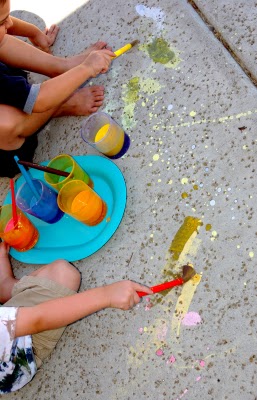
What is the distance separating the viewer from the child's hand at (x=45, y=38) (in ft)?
7.57

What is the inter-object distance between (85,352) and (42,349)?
0.17m

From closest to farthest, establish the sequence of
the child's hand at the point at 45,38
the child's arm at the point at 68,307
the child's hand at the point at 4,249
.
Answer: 1. the child's arm at the point at 68,307
2. the child's hand at the point at 4,249
3. the child's hand at the point at 45,38

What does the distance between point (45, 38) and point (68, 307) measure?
1.43 meters

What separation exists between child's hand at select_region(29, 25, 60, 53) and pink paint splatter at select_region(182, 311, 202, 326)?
1493 mm

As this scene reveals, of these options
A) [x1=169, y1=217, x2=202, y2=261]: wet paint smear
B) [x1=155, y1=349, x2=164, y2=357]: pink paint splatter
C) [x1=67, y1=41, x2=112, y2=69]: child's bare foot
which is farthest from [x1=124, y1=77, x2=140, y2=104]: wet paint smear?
[x1=155, y1=349, x2=164, y2=357]: pink paint splatter

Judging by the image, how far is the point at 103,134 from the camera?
1.93 m

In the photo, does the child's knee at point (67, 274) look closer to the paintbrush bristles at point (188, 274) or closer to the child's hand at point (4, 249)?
the child's hand at point (4, 249)

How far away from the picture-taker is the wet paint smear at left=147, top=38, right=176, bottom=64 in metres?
2.05

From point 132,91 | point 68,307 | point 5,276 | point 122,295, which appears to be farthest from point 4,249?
point 132,91

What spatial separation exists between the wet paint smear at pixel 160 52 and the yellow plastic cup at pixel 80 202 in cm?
70

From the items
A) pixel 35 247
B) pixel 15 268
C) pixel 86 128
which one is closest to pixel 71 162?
pixel 86 128

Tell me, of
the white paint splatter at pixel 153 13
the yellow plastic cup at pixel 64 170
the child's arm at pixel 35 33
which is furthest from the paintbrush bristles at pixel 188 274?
the child's arm at pixel 35 33

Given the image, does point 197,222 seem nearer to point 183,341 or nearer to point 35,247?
point 183,341

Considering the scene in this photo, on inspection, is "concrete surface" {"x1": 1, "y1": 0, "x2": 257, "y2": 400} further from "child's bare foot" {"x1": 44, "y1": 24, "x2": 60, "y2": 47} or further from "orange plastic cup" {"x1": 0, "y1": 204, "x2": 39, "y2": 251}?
"child's bare foot" {"x1": 44, "y1": 24, "x2": 60, "y2": 47}
